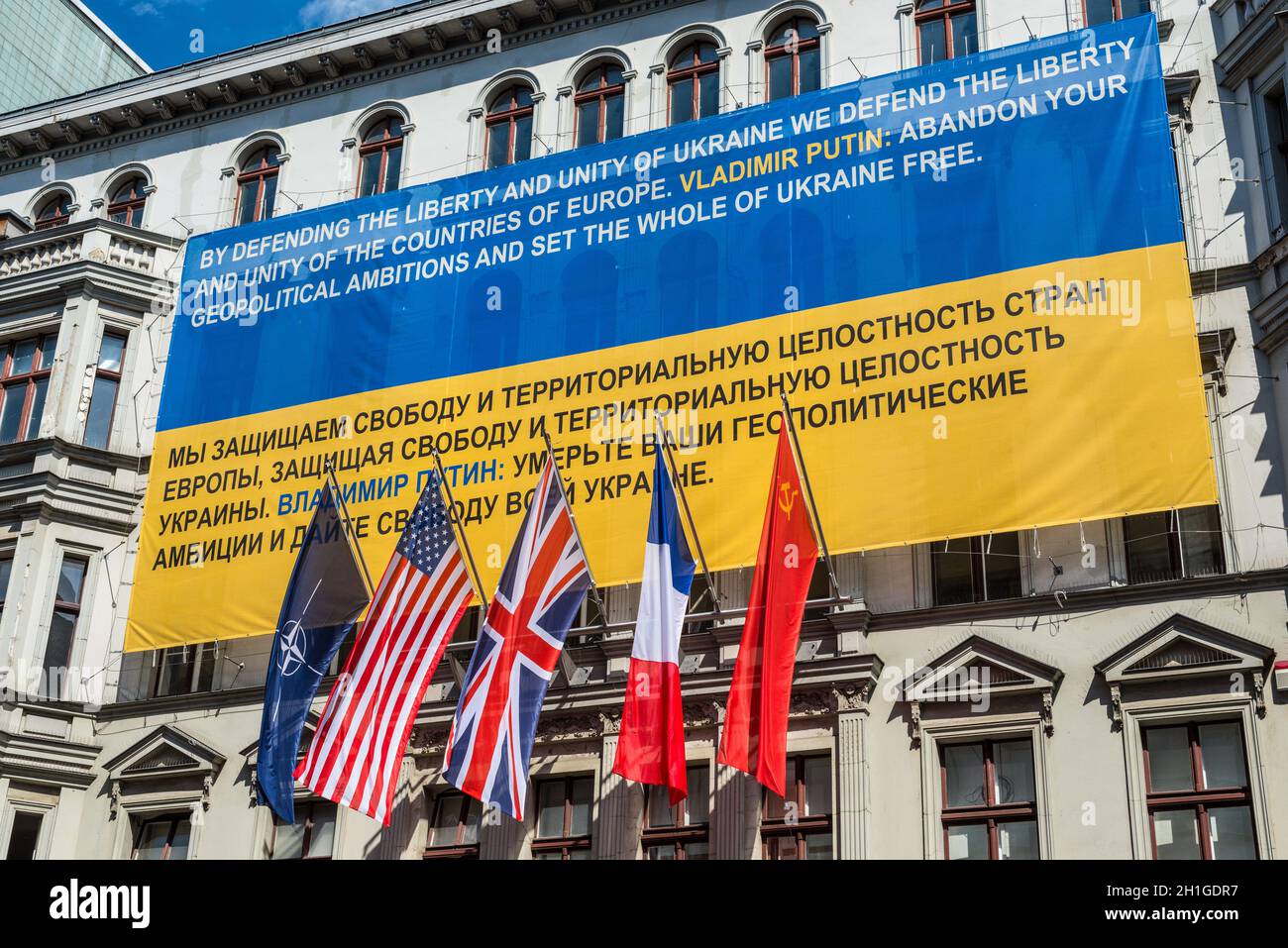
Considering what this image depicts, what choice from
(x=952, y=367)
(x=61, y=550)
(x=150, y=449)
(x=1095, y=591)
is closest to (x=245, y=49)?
(x=150, y=449)

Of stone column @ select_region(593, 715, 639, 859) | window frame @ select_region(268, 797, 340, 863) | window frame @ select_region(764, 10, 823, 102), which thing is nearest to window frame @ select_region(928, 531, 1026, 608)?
stone column @ select_region(593, 715, 639, 859)

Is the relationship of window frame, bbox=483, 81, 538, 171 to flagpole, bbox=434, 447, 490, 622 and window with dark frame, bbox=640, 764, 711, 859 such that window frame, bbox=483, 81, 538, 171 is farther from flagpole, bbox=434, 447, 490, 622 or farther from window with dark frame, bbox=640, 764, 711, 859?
window with dark frame, bbox=640, 764, 711, 859

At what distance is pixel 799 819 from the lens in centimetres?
2027

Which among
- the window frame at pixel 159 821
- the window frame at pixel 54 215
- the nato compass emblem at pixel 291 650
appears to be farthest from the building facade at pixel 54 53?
the nato compass emblem at pixel 291 650

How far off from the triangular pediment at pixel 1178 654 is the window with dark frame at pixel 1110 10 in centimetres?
955

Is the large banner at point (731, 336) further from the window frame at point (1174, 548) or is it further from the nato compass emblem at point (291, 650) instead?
the nato compass emblem at point (291, 650)

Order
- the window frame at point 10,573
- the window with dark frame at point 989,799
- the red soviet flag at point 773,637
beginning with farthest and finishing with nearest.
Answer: the window frame at point 10,573 < the window with dark frame at point 989,799 < the red soviet flag at point 773,637

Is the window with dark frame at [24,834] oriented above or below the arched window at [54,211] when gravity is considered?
below

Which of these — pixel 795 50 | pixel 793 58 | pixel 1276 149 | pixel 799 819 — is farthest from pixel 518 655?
pixel 1276 149

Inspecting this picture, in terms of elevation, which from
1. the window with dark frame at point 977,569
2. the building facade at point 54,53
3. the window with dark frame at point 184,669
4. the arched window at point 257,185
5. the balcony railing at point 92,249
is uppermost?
the building facade at point 54,53

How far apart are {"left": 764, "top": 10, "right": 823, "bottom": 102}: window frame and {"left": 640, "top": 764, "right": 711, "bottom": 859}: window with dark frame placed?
10.9 meters

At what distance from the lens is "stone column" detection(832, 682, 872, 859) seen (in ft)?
64.4

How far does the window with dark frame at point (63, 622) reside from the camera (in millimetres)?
24703

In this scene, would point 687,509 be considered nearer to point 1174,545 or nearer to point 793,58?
point 1174,545
